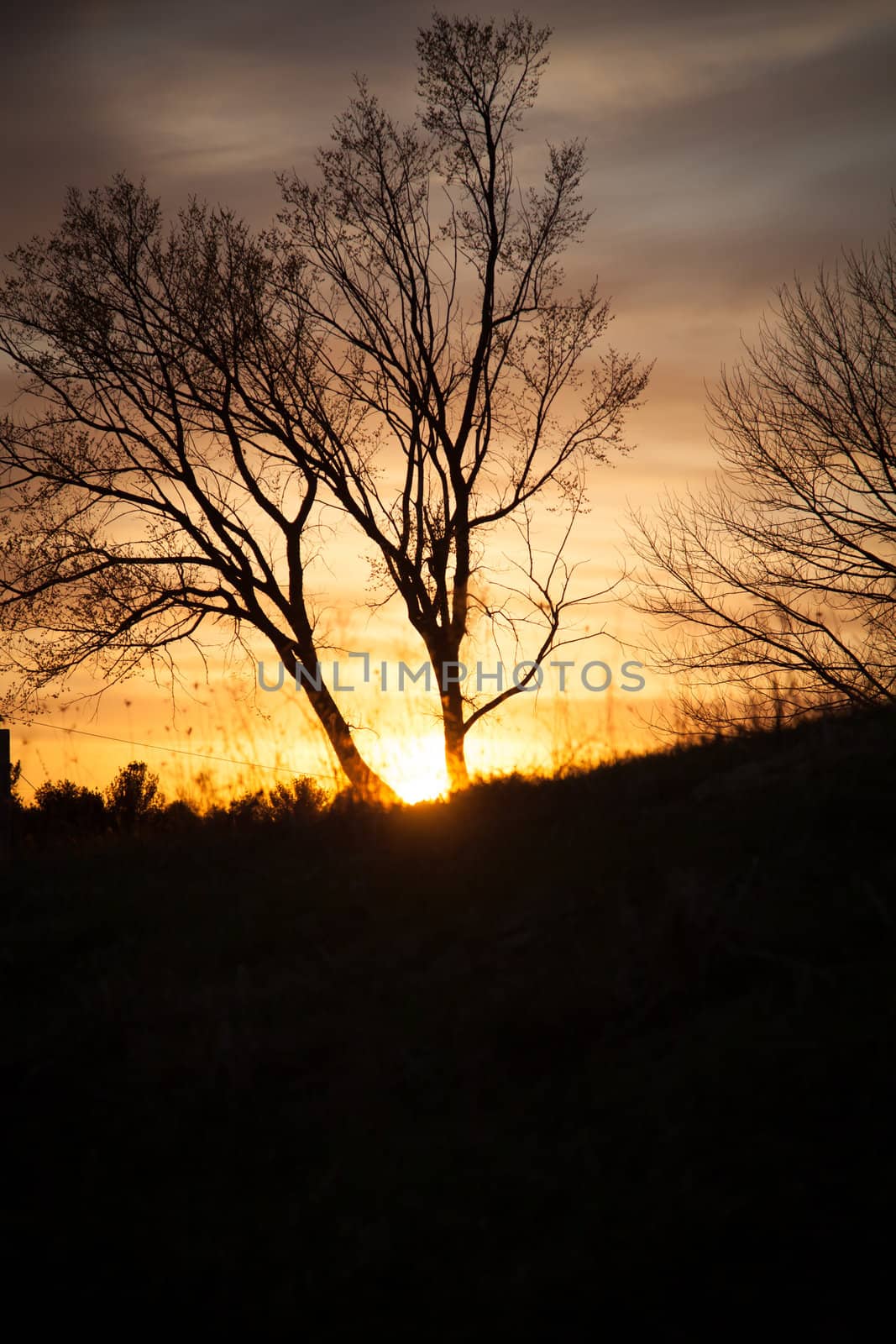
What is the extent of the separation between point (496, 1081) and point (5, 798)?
6786mm

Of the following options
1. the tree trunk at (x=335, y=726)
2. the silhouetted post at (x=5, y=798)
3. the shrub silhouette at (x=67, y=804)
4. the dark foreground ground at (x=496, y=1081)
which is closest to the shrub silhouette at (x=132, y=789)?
the shrub silhouette at (x=67, y=804)

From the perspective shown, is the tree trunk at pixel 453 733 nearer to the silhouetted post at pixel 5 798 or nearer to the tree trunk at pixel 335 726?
the tree trunk at pixel 335 726

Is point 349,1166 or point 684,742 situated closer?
point 349,1166

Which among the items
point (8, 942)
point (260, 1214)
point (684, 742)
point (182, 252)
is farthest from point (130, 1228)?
point (182, 252)

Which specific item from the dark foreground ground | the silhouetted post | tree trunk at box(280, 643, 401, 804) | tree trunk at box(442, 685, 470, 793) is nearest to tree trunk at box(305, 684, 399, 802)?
tree trunk at box(280, 643, 401, 804)

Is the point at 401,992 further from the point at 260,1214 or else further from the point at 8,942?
the point at 8,942

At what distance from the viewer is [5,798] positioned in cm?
909

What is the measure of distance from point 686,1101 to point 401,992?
4.73ft

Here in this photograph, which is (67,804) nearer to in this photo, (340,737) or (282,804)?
(340,737)

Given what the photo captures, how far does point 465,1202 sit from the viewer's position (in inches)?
122

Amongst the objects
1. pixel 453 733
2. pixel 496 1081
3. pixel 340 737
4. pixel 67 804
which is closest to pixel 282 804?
pixel 496 1081

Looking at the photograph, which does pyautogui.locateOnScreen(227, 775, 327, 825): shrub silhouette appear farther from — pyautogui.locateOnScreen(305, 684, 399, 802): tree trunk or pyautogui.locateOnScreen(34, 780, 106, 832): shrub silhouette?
pyautogui.locateOnScreen(34, 780, 106, 832): shrub silhouette

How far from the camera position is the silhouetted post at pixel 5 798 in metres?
8.88

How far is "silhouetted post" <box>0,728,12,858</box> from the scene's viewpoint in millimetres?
8883
